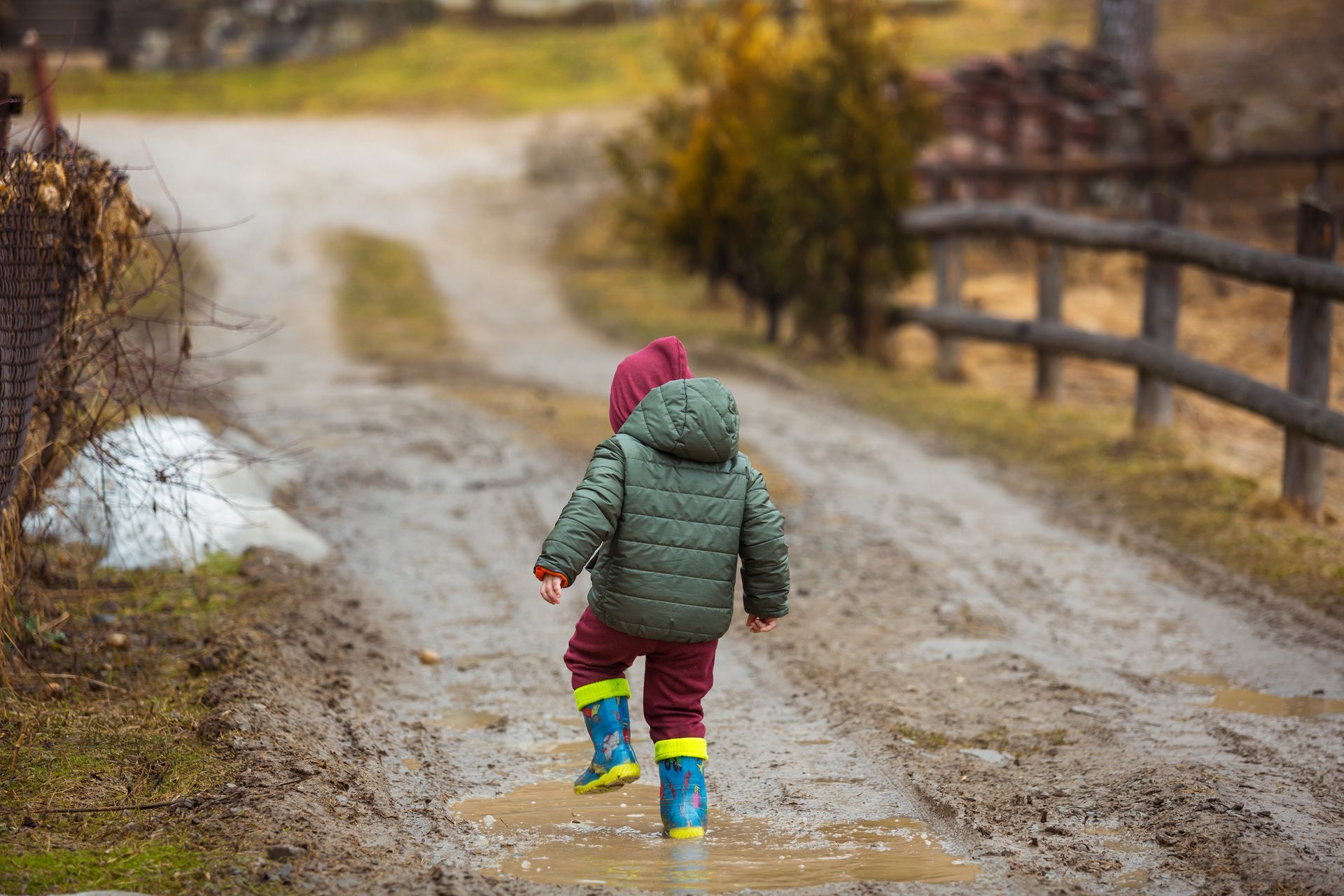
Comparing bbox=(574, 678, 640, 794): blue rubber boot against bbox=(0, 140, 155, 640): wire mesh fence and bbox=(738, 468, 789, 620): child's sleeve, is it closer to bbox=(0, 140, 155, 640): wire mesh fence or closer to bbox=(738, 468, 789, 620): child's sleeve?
bbox=(738, 468, 789, 620): child's sleeve

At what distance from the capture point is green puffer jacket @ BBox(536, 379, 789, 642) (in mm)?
3654

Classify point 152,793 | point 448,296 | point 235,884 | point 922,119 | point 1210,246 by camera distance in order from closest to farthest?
point 235,884 → point 152,793 → point 1210,246 → point 922,119 → point 448,296

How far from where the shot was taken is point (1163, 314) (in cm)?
838

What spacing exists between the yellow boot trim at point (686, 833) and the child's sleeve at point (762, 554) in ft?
2.05

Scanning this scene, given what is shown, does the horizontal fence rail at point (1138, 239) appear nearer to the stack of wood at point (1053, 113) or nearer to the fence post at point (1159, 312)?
the fence post at point (1159, 312)

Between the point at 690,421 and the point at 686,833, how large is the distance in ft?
3.74

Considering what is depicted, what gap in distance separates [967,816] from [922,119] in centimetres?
862

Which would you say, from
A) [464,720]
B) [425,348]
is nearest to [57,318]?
[464,720]

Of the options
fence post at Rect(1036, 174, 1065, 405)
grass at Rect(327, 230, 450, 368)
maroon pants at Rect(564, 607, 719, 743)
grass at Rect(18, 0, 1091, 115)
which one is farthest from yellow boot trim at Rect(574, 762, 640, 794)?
grass at Rect(18, 0, 1091, 115)

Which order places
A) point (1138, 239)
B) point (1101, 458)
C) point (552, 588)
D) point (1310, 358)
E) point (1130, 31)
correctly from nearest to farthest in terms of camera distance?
1. point (552, 588)
2. point (1310, 358)
3. point (1101, 458)
4. point (1138, 239)
5. point (1130, 31)

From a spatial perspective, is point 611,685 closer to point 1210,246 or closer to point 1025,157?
point 1210,246

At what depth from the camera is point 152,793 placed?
370 cm

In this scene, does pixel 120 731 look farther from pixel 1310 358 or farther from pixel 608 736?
pixel 1310 358

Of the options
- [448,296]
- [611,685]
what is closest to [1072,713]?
[611,685]
